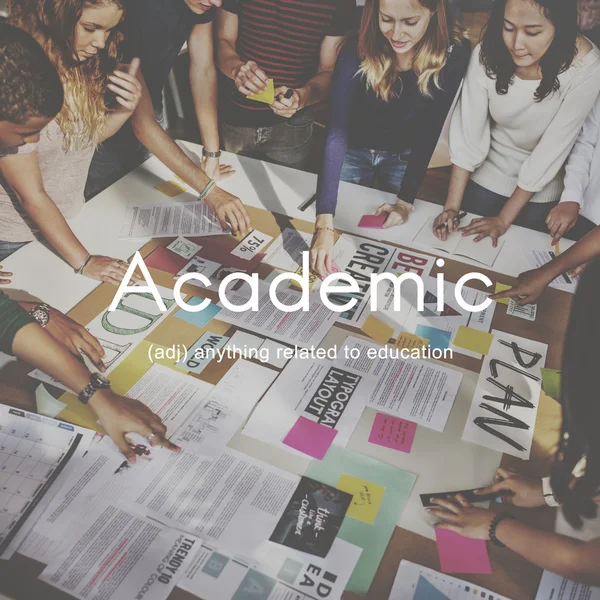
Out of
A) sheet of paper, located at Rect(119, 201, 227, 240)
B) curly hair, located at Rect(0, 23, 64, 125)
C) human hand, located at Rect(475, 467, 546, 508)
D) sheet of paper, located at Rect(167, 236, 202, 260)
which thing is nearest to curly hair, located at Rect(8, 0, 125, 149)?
curly hair, located at Rect(0, 23, 64, 125)

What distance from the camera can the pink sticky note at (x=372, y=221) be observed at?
1591 millimetres

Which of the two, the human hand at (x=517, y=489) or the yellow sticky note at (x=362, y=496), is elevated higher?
the human hand at (x=517, y=489)

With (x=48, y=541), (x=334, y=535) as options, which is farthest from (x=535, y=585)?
(x=48, y=541)

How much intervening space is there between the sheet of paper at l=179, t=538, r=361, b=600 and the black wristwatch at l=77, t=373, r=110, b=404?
383mm

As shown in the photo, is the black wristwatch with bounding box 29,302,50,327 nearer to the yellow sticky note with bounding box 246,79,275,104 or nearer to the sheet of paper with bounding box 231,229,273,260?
the sheet of paper with bounding box 231,229,273,260

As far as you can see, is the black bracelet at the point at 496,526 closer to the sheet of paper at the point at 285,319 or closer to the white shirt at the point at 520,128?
the sheet of paper at the point at 285,319

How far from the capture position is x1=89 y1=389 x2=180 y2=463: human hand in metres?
1.00

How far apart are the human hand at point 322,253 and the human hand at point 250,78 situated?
588mm

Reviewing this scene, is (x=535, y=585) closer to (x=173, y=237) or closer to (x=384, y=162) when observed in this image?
(x=173, y=237)

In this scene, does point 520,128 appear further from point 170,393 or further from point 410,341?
point 170,393

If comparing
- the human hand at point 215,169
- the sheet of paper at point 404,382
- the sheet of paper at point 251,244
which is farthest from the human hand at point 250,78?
the sheet of paper at point 404,382

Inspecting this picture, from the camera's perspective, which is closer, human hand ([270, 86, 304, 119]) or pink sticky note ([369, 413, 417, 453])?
pink sticky note ([369, 413, 417, 453])

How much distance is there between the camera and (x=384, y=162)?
1.77m

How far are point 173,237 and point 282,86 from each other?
65cm
